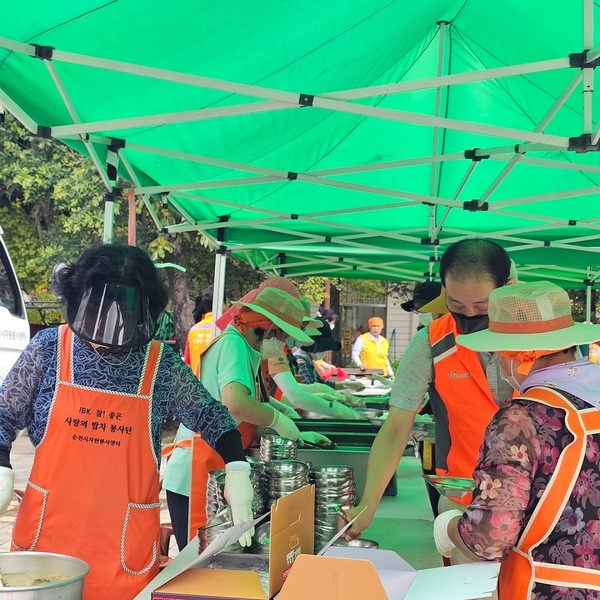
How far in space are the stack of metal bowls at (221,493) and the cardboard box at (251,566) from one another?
0.68ft

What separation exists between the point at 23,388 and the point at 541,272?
31.2 feet

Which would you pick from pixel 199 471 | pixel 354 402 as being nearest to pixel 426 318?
pixel 354 402

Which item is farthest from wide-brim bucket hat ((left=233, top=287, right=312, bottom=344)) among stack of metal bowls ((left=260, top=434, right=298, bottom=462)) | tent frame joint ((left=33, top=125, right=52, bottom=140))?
tent frame joint ((left=33, top=125, right=52, bottom=140))

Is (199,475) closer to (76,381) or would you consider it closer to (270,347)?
(270,347)

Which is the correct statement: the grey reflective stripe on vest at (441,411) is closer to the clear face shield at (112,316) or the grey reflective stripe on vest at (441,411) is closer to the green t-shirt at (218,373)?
the green t-shirt at (218,373)

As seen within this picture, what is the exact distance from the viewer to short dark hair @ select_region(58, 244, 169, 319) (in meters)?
2.33

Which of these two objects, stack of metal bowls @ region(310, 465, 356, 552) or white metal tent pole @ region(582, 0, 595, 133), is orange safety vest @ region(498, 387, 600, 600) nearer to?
stack of metal bowls @ region(310, 465, 356, 552)

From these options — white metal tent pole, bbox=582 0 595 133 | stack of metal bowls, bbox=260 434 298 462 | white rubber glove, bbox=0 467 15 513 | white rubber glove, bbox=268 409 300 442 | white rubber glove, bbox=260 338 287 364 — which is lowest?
white rubber glove, bbox=0 467 15 513

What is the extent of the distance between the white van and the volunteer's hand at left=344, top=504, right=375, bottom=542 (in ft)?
16.8

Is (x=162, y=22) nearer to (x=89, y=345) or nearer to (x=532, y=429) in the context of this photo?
(x=89, y=345)

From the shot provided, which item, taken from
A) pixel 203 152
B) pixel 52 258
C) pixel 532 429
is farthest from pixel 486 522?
pixel 52 258

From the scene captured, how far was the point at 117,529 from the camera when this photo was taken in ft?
7.50

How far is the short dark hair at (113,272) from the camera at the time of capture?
2.33 metres

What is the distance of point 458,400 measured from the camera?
269 cm
